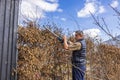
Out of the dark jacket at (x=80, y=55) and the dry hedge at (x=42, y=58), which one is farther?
the dark jacket at (x=80, y=55)

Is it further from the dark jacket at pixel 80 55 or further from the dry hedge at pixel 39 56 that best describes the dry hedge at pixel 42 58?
the dark jacket at pixel 80 55

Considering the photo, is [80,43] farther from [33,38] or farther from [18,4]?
[18,4]

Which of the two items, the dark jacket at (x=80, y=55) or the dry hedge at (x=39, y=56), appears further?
the dark jacket at (x=80, y=55)

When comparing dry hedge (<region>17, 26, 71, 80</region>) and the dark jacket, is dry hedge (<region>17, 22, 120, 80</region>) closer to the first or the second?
dry hedge (<region>17, 26, 71, 80</region>)

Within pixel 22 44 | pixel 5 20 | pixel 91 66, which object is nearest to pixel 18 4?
pixel 5 20

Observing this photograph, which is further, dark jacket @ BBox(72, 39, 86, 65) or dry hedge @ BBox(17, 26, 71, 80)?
dark jacket @ BBox(72, 39, 86, 65)

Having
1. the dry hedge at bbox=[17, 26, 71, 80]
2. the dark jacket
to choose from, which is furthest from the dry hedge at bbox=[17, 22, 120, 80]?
the dark jacket

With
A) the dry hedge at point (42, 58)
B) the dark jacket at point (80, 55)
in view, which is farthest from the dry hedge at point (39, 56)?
the dark jacket at point (80, 55)

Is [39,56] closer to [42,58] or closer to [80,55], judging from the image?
[42,58]

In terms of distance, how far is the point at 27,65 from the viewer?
27.6ft

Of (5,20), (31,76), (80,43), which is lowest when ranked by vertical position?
(31,76)

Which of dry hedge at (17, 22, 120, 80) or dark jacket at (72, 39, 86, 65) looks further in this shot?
dark jacket at (72, 39, 86, 65)

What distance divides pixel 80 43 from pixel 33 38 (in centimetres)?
134

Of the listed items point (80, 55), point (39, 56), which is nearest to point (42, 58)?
point (39, 56)
